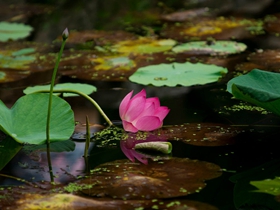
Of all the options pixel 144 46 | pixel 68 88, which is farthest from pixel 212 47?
pixel 68 88

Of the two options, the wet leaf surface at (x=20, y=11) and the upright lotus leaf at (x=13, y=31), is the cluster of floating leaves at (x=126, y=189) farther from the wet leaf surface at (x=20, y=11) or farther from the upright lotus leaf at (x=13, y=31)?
the wet leaf surface at (x=20, y=11)

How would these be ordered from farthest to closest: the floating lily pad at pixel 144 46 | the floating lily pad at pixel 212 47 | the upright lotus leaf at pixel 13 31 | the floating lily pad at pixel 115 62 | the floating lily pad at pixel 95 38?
the upright lotus leaf at pixel 13 31 → the floating lily pad at pixel 95 38 → the floating lily pad at pixel 144 46 → the floating lily pad at pixel 212 47 → the floating lily pad at pixel 115 62

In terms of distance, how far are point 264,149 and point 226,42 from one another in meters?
1.48

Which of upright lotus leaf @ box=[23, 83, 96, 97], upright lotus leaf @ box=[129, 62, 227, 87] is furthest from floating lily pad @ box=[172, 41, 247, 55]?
upright lotus leaf @ box=[23, 83, 96, 97]

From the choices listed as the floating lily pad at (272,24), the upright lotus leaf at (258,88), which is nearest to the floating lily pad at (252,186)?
the upright lotus leaf at (258,88)

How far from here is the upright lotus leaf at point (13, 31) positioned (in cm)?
340

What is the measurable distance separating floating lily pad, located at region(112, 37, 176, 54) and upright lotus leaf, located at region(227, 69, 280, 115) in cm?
139

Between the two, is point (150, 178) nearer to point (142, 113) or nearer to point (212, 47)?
point (142, 113)

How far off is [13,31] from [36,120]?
80.8 inches

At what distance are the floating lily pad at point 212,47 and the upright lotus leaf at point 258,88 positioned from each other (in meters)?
1.24

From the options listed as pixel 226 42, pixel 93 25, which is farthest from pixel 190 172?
pixel 93 25

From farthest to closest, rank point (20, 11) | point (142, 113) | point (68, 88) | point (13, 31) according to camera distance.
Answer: point (20, 11) < point (13, 31) < point (68, 88) < point (142, 113)

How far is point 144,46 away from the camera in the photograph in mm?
3010

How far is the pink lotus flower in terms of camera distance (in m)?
1.62
